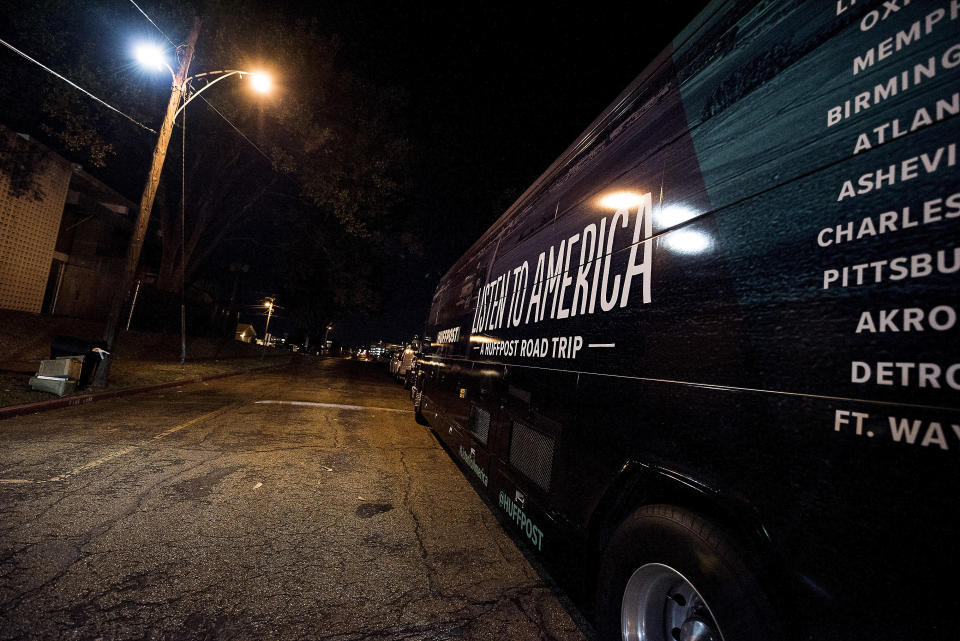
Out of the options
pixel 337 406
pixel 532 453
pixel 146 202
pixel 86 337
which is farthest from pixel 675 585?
pixel 86 337

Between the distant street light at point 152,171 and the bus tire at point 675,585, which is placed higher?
the distant street light at point 152,171

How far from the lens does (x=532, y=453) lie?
9.64 ft

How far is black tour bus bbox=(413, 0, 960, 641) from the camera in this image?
104 cm

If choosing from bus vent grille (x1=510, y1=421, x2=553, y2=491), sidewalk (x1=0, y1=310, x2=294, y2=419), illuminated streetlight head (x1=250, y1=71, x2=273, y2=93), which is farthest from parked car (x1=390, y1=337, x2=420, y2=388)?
bus vent grille (x1=510, y1=421, x2=553, y2=491)

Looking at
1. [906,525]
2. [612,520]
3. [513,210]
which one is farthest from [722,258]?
[513,210]

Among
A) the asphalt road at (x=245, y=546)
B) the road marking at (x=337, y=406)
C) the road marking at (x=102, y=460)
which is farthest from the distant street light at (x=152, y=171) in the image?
the road marking at (x=102, y=460)

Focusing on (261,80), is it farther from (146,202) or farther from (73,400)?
(73,400)

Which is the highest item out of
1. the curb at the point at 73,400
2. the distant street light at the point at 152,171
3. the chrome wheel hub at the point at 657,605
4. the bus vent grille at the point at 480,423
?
the distant street light at the point at 152,171

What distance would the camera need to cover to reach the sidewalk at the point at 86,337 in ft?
23.7

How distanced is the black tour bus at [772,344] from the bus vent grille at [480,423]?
56.7 inches

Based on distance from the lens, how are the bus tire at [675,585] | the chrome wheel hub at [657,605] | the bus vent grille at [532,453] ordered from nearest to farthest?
the bus tire at [675,585] < the chrome wheel hub at [657,605] < the bus vent grille at [532,453]

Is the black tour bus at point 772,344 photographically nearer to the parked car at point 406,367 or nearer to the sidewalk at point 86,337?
the sidewalk at point 86,337

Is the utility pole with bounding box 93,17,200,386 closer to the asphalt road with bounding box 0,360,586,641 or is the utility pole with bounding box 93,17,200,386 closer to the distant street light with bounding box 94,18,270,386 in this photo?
the distant street light with bounding box 94,18,270,386

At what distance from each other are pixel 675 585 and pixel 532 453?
4.28ft
